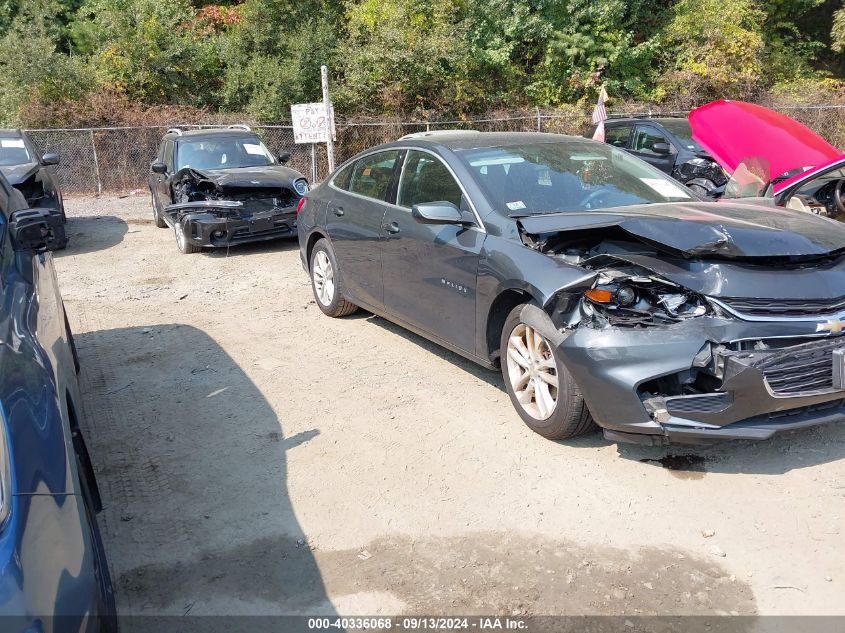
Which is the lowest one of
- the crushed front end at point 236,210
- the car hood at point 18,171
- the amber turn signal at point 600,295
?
the crushed front end at point 236,210

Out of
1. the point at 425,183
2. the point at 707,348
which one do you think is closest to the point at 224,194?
the point at 425,183

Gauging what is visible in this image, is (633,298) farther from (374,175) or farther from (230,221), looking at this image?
(230,221)

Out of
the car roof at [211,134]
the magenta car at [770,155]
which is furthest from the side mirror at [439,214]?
the car roof at [211,134]

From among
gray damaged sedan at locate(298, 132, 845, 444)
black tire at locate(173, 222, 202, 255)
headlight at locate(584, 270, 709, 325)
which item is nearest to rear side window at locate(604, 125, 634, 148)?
black tire at locate(173, 222, 202, 255)

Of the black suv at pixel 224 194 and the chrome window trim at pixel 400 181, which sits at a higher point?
the chrome window trim at pixel 400 181

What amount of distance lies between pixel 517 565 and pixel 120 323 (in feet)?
16.9

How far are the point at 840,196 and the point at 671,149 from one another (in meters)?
3.89

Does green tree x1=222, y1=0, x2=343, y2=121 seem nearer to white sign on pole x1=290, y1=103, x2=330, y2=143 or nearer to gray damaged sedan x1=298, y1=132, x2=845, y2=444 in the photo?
white sign on pole x1=290, y1=103, x2=330, y2=143

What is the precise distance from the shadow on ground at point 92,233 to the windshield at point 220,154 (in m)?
1.79

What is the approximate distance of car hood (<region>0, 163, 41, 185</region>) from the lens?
990 cm

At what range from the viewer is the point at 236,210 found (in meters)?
9.87

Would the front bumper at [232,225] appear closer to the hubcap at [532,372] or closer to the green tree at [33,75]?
the hubcap at [532,372]

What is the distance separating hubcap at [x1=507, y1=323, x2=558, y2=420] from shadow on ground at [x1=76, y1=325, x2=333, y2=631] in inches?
50.5

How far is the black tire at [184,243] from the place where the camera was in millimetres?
10039
